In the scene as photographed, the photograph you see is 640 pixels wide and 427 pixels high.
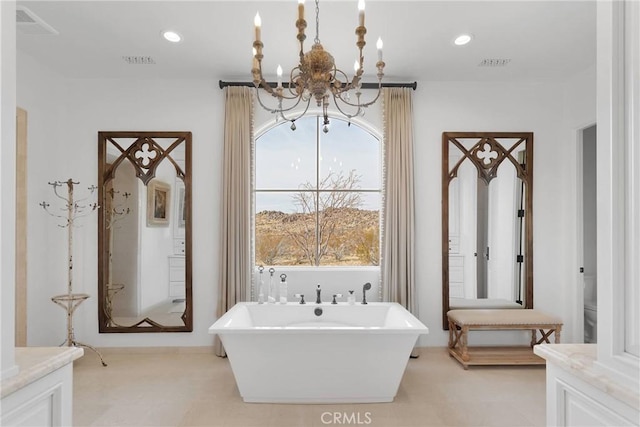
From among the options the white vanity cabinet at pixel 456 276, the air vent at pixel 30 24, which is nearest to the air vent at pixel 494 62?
the white vanity cabinet at pixel 456 276

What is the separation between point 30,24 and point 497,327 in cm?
457

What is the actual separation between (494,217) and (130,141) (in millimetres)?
3901

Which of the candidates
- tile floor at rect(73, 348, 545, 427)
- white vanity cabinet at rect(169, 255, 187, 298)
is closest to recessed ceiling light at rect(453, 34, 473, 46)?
tile floor at rect(73, 348, 545, 427)

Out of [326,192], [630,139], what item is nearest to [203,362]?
[326,192]

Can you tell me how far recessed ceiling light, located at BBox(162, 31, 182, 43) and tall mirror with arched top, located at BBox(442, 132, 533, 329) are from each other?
8.77 feet

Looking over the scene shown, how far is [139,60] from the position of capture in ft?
11.2

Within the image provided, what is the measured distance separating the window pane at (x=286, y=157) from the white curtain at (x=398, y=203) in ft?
2.87

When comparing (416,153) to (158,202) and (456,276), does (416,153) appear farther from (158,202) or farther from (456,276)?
(158,202)

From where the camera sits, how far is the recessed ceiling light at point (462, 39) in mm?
2988

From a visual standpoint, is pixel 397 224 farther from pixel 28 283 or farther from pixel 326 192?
pixel 28 283

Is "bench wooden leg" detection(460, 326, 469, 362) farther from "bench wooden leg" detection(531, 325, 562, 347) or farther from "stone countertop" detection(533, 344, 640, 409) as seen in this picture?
"stone countertop" detection(533, 344, 640, 409)

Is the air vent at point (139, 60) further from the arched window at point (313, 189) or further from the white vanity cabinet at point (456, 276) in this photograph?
the white vanity cabinet at point (456, 276)

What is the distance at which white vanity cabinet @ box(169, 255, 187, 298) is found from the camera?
379 cm

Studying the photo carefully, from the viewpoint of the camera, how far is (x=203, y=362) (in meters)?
3.52
